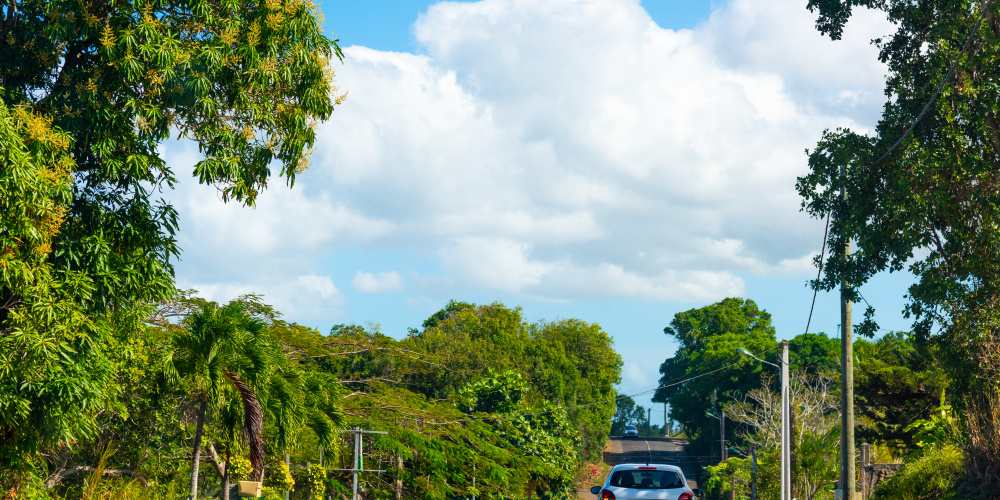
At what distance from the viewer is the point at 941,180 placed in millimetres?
17766

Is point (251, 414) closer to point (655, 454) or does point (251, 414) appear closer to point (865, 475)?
point (865, 475)

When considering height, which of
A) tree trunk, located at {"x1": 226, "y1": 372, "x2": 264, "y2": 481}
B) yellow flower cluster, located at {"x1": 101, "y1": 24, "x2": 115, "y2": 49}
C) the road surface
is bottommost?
the road surface

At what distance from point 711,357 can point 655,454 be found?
14566 millimetres

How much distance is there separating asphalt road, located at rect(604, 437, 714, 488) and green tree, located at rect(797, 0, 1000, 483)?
51.5 meters

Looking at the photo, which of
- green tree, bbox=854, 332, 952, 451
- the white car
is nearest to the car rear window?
the white car

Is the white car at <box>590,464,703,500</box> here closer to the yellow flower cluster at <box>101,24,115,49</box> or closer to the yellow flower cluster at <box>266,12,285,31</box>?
the yellow flower cluster at <box>266,12,285,31</box>

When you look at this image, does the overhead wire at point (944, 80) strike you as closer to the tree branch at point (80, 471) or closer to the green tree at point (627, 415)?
the tree branch at point (80, 471)

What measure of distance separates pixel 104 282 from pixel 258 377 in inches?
260

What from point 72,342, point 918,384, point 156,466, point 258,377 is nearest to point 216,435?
point 156,466

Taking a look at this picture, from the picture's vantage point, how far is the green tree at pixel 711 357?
69250 mm

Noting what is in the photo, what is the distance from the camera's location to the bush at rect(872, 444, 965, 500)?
1978cm

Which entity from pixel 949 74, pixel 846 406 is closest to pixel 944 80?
pixel 949 74

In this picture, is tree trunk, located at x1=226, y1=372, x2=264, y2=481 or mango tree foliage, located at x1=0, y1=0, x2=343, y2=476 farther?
tree trunk, located at x1=226, y1=372, x2=264, y2=481

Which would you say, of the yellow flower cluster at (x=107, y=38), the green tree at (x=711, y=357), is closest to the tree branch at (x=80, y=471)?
the yellow flower cluster at (x=107, y=38)
